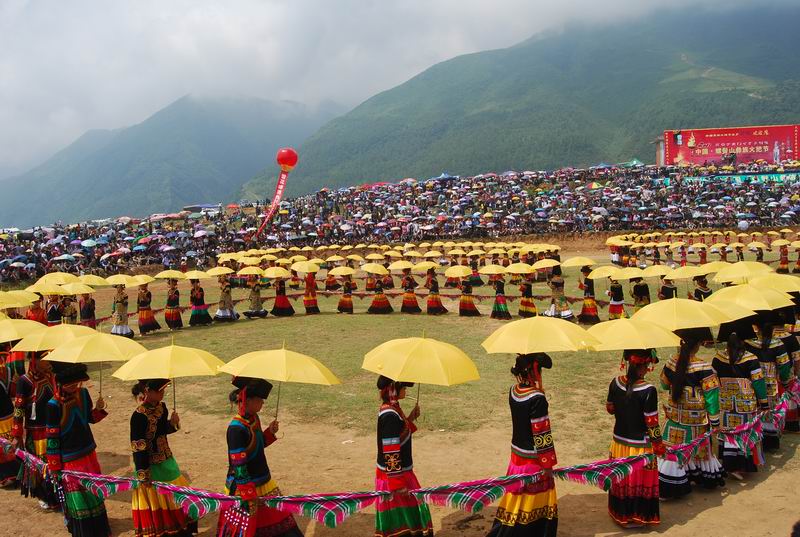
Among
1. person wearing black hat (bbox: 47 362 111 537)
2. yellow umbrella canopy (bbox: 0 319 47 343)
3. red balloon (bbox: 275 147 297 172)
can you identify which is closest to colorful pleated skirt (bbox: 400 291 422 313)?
yellow umbrella canopy (bbox: 0 319 47 343)

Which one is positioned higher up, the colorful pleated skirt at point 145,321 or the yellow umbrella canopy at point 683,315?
the yellow umbrella canopy at point 683,315

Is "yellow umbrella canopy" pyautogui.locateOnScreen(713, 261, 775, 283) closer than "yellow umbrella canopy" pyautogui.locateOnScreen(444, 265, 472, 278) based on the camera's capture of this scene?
Yes

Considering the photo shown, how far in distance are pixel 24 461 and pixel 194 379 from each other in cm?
598

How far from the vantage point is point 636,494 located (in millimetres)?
6289

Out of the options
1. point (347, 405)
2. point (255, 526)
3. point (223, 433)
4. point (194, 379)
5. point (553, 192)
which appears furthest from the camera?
point (553, 192)

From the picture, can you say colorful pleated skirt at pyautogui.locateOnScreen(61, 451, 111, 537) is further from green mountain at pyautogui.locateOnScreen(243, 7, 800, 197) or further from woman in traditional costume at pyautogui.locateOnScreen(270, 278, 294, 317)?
green mountain at pyautogui.locateOnScreen(243, 7, 800, 197)

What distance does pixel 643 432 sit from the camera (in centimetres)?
620

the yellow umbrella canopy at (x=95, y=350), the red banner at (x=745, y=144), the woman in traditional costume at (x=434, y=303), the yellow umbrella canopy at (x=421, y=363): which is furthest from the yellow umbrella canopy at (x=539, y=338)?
the red banner at (x=745, y=144)

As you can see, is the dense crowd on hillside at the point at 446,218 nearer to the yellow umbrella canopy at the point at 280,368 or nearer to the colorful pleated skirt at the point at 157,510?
the colorful pleated skirt at the point at 157,510

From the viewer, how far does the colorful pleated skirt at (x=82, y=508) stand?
6312 mm

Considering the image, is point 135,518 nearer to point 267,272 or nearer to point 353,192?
point 267,272

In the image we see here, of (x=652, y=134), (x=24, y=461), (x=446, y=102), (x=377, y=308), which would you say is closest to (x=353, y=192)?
(x=377, y=308)

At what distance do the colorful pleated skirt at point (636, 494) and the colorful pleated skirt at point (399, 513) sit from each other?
2.25 meters

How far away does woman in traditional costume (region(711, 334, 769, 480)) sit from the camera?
7.68 meters
